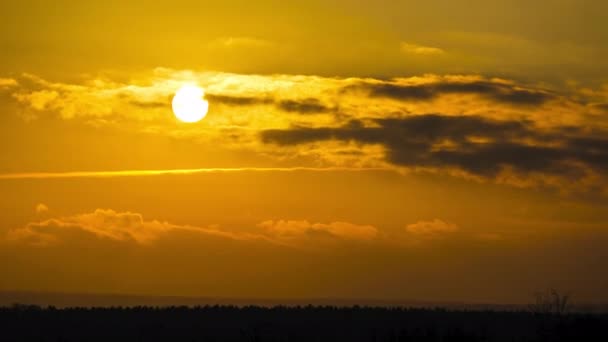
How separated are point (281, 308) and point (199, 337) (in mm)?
17621

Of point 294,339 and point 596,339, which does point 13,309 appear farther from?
point 596,339

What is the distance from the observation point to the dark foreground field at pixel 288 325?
5819 cm

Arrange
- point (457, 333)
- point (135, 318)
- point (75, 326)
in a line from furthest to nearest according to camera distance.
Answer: point (135, 318)
point (75, 326)
point (457, 333)

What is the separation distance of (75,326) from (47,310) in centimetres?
892

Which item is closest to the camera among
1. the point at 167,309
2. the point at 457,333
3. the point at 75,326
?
the point at 457,333

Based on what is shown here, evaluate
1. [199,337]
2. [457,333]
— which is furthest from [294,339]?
[457,333]

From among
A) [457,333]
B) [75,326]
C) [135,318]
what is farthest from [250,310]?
[457,333]

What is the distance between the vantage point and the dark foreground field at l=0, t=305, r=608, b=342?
191 ft

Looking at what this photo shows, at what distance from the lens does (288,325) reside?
218 ft

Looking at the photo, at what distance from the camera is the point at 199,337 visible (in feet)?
204

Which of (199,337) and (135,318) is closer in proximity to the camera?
(199,337)

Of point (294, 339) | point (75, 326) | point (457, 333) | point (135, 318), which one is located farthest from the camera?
point (135, 318)

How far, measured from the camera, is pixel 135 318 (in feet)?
232

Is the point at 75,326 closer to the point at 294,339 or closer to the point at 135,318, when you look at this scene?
the point at 135,318
